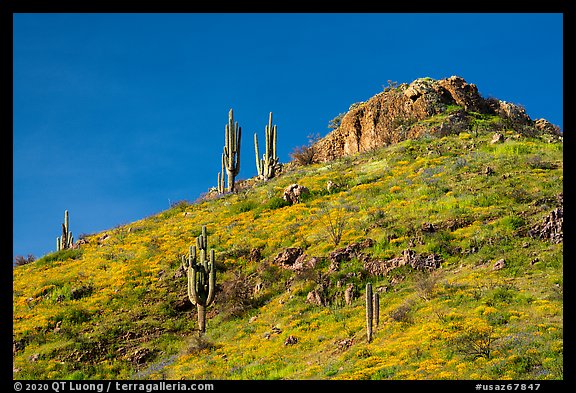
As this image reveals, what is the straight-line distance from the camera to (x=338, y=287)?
26.3 m

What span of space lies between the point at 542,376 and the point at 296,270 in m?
14.6

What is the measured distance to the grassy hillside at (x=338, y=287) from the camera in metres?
19.0

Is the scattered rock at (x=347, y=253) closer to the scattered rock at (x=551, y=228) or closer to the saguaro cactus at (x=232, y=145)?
the scattered rock at (x=551, y=228)

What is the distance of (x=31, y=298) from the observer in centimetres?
3152

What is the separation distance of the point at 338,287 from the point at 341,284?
Answer: 19 centimetres

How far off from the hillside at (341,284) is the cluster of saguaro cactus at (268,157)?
4984 millimetres

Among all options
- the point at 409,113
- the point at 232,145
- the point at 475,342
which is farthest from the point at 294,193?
the point at 475,342

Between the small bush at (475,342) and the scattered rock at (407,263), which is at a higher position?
the scattered rock at (407,263)

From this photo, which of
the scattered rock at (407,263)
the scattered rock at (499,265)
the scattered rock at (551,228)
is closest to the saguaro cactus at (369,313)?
the scattered rock at (499,265)

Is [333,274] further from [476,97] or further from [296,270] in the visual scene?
[476,97]

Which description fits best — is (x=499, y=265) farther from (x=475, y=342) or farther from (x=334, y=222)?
(x=334, y=222)

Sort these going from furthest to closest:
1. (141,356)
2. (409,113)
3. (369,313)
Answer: (409,113)
(141,356)
(369,313)

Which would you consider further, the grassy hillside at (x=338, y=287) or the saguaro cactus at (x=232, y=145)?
the saguaro cactus at (x=232, y=145)

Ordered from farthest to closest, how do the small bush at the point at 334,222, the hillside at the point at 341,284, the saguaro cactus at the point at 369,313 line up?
the small bush at the point at 334,222, the saguaro cactus at the point at 369,313, the hillside at the point at 341,284
